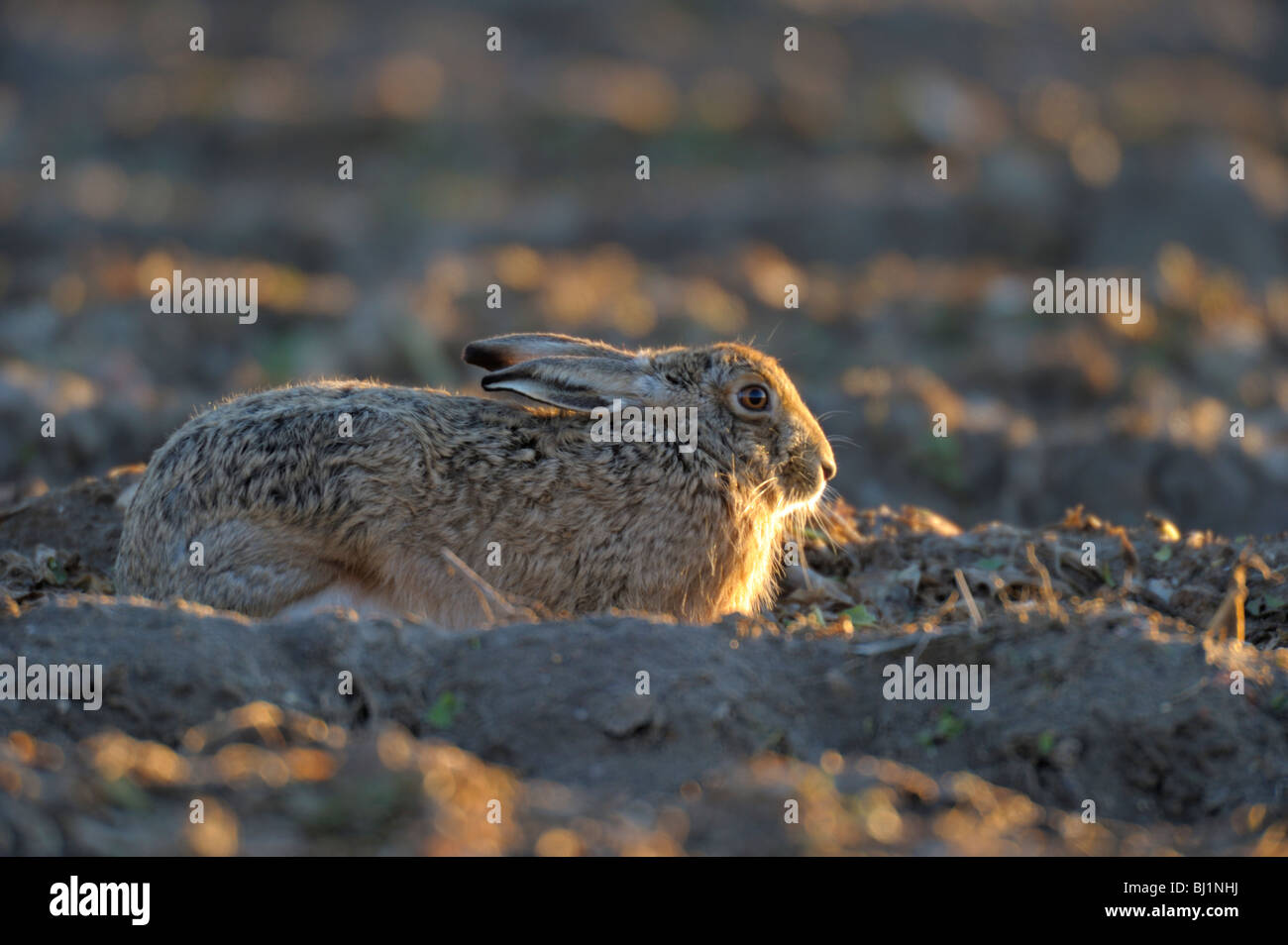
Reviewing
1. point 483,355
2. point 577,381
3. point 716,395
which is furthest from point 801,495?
point 483,355

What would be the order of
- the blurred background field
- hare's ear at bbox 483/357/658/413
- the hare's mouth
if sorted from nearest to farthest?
hare's ear at bbox 483/357/658/413, the hare's mouth, the blurred background field

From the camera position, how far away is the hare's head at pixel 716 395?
748cm

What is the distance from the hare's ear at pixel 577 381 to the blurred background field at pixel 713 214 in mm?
3365

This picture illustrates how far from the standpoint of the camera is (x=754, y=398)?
775 centimetres

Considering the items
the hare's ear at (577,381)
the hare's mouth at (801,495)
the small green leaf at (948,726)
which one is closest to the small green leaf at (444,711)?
the small green leaf at (948,726)

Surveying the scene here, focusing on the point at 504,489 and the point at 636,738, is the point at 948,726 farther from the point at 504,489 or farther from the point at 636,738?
the point at 504,489

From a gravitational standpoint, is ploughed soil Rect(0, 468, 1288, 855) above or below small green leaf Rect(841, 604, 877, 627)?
below

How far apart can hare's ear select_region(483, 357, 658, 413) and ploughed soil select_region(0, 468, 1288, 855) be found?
144 centimetres

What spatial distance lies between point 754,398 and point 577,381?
0.96 m

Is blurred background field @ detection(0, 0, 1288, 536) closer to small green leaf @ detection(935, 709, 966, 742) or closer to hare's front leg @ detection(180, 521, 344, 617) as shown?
hare's front leg @ detection(180, 521, 344, 617)

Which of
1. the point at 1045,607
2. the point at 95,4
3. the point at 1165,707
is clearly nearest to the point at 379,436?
the point at 1045,607

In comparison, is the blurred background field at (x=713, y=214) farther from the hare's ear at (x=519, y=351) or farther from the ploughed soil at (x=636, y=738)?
the ploughed soil at (x=636, y=738)

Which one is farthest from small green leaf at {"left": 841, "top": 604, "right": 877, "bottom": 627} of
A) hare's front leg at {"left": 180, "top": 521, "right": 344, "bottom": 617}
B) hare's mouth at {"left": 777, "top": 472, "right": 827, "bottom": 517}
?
hare's front leg at {"left": 180, "top": 521, "right": 344, "bottom": 617}

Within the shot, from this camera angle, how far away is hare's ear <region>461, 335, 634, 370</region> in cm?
779
